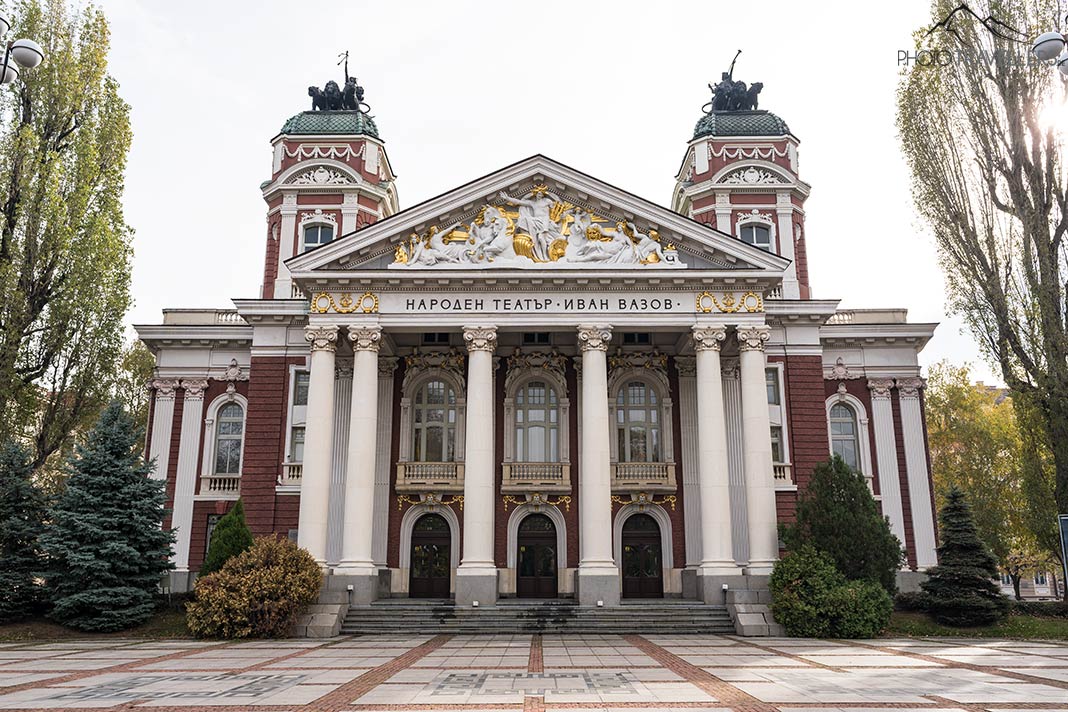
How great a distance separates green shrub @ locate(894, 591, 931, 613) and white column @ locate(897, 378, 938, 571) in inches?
195

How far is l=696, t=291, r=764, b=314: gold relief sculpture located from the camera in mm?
28266

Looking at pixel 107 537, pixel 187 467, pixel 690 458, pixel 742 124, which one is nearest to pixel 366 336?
pixel 107 537

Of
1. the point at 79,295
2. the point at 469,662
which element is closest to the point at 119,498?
the point at 79,295

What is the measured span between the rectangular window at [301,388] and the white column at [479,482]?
8.06m

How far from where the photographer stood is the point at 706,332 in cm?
2802

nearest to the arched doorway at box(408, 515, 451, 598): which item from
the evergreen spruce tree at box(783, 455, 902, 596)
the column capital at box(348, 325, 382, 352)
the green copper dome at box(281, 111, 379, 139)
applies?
the column capital at box(348, 325, 382, 352)

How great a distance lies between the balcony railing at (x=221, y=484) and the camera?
32.5 metres

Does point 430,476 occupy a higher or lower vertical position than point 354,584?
higher

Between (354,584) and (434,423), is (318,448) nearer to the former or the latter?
(354,584)

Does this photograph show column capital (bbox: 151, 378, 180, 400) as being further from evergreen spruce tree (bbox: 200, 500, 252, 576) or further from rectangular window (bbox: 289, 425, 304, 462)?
evergreen spruce tree (bbox: 200, 500, 252, 576)

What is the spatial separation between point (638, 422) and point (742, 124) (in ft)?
49.8

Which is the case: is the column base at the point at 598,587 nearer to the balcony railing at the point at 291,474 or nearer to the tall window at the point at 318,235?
the balcony railing at the point at 291,474

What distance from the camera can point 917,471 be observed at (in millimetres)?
32750

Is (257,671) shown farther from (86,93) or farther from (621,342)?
(86,93)
